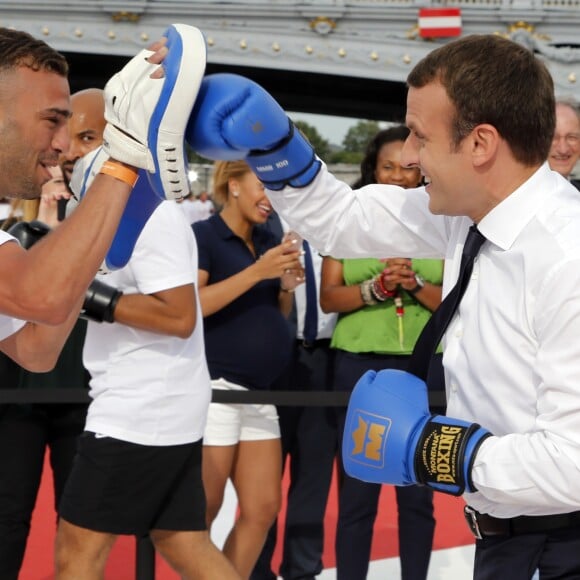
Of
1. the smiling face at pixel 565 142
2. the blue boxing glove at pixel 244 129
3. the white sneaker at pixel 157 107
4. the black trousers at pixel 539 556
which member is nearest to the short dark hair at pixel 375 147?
the smiling face at pixel 565 142

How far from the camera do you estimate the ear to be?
1969 millimetres

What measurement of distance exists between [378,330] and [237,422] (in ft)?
2.24

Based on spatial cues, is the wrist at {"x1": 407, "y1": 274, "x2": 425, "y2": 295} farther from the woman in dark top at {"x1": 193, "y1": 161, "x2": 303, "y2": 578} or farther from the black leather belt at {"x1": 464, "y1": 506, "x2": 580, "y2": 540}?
the black leather belt at {"x1": 464, "y1": 506, "x2": 580, "y2": 540}

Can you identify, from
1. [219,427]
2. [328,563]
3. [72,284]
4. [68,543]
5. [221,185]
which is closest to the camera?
[72,284]

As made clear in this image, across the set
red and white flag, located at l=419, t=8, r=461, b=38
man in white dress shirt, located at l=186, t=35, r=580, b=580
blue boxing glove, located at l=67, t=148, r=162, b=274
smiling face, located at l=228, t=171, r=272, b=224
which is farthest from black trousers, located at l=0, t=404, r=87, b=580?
red and white flag, located at l=419, t=8, r=461, b=38

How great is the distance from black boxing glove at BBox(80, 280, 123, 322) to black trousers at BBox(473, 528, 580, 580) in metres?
1.40

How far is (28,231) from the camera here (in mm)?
2811

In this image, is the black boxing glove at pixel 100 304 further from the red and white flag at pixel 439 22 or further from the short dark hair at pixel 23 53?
the red and white flag at pixel 439 22

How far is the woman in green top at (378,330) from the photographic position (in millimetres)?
3730

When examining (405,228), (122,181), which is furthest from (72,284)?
(405,228)

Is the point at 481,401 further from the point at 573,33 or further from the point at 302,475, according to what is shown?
the point at 573,33

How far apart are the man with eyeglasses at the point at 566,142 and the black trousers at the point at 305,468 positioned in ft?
4.05

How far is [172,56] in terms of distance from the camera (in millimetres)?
1910

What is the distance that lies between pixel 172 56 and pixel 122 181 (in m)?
0.27
